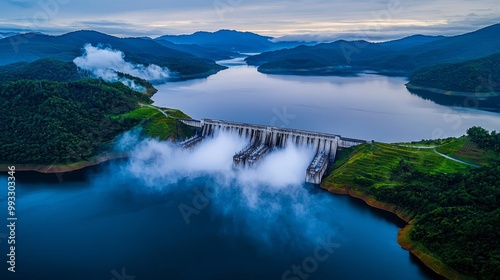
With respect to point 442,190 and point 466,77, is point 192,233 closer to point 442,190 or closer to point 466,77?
point 442,190

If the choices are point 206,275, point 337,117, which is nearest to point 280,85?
point 337,117

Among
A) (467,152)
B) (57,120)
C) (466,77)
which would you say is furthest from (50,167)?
(466,77)

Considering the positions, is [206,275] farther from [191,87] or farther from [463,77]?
[463,77]

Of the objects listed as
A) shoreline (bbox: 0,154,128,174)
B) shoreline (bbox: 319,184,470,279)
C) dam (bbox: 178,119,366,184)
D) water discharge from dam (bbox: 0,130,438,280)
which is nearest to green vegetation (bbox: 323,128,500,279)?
shoreline (bbox: 319,184,470,279)

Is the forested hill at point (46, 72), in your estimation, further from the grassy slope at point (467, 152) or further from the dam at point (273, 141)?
the grassy slope at point (467, 152)

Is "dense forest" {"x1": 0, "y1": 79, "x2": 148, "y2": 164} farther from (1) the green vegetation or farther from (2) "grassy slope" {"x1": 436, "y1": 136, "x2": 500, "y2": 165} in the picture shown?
(2) "grassy slope" {"x1": 436, "y1": 136, "x2": 500, "y2": 165}
